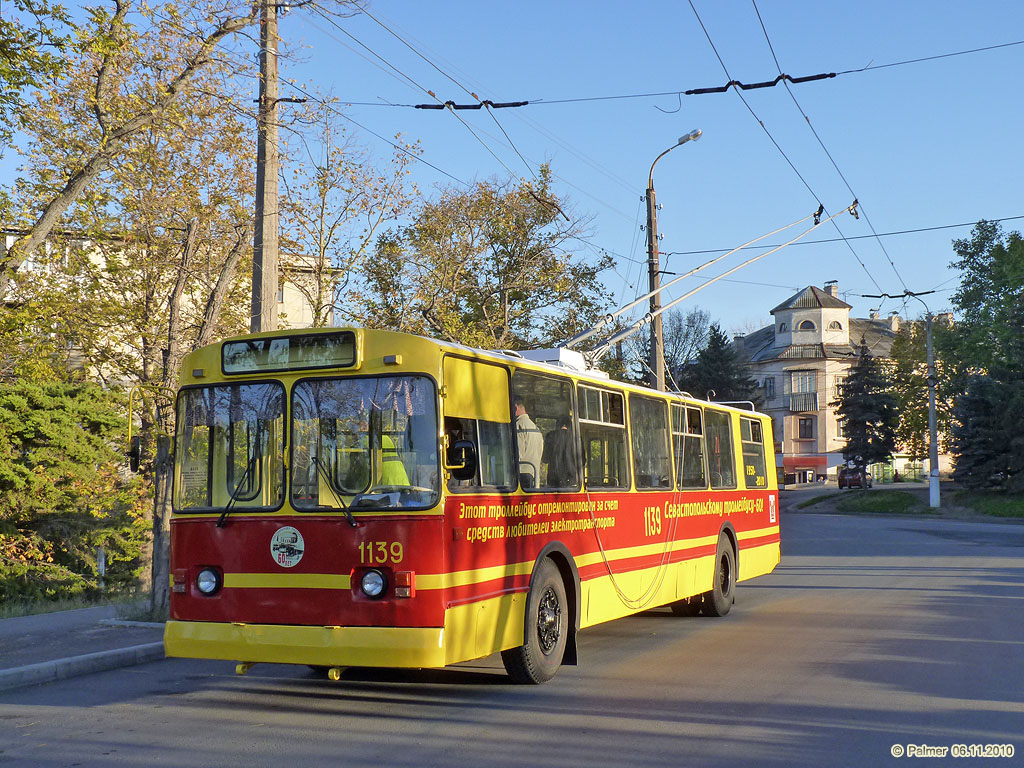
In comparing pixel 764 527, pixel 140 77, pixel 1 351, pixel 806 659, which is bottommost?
pixel 806 659

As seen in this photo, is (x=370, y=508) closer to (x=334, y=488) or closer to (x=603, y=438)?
(x=334, y=488)

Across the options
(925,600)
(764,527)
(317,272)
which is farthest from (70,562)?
(925,600)

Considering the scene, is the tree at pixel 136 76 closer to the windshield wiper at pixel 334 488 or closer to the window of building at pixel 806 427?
the windshield wiper at pixel 334 488

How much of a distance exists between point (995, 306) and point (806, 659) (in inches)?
2347

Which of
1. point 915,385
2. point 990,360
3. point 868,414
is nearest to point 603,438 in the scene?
point 990,360

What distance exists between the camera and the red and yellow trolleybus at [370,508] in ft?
26.7

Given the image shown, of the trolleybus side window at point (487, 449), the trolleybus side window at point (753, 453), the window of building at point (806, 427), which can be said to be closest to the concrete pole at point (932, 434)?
the trolleybus side window at point (753, 453)

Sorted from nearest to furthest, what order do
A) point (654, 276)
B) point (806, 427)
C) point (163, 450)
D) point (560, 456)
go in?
point (560, 456) < point (163, 450) < point (654, 276) < point (806, 427)

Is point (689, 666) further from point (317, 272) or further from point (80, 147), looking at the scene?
point (317, 272)

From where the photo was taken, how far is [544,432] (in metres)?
10.1

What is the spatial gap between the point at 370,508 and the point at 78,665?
4110 millimetres

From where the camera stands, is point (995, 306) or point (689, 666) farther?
point (995, 306)

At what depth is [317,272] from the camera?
25.7 meters
